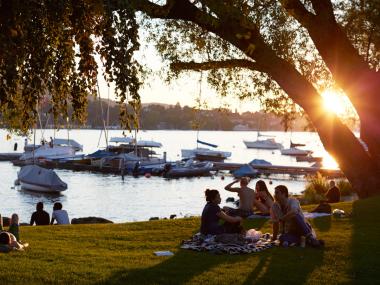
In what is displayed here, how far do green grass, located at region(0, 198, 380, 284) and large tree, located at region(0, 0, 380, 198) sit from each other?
2821 mm

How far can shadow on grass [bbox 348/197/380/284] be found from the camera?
10.1 meters

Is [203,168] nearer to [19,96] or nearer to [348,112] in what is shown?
[348,112]

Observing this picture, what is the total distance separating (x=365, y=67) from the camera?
1886 centimetres

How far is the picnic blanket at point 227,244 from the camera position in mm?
11789

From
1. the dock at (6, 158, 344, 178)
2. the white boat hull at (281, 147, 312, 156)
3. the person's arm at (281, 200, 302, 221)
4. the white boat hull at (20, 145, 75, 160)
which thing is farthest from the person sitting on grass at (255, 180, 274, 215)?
the white boat hull at (281, 147, 312, 156)

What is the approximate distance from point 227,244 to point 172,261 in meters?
1.48

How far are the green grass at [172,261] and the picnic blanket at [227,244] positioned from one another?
0.87 ft

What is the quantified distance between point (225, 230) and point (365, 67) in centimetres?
875

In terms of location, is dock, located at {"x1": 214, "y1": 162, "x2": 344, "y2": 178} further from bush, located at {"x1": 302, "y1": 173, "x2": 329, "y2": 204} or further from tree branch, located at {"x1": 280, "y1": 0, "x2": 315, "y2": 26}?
tree branch, located at {"x1": 280, "y1": 0, "x2": 315, "y2": 26}

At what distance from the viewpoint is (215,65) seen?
20.5 metres

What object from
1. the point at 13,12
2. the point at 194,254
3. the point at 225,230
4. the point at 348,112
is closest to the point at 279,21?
the point at 348,112

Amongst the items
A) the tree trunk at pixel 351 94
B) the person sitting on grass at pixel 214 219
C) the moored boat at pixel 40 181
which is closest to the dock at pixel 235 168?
the moored boat at pixel 40 181

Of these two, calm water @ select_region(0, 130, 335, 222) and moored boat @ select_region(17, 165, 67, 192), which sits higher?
moored boat @ select_region(17, 165, 67, 192)

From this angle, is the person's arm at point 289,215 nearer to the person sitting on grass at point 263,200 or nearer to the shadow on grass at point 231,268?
the shadow on grass at point 231,268
